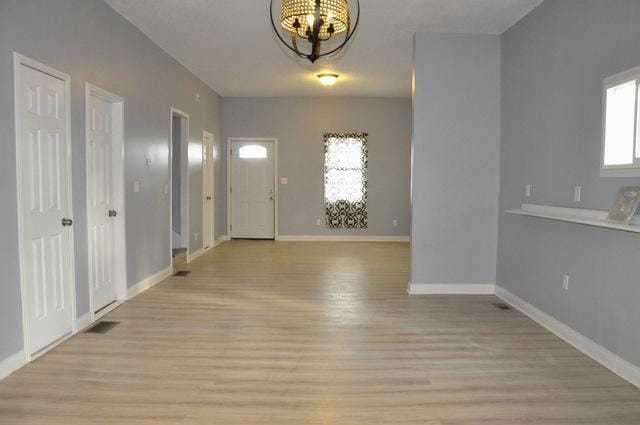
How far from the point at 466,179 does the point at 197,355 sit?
340 centimetres

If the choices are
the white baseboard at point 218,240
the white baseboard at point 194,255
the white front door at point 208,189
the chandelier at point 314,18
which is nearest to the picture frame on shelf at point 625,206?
the chandelier at point 314,18

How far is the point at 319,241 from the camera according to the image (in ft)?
31.6

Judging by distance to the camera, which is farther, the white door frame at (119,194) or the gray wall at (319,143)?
the gray wall at (319,143)

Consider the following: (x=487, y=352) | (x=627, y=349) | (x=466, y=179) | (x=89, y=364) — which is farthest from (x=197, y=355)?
(x=466, y=179)

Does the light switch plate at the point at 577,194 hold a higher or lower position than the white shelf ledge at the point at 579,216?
higher

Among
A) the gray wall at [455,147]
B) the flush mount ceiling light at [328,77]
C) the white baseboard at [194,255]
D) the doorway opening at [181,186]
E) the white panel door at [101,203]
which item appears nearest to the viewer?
the white panel door at [101,203]

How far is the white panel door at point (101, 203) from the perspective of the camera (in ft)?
13.8

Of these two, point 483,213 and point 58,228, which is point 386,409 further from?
point 483,213

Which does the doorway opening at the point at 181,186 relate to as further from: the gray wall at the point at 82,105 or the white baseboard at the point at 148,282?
the white baseboard at the point at 148,282

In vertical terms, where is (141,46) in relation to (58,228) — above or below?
above

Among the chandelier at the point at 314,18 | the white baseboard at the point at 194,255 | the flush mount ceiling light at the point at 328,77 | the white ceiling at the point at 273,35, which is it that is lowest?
the white baseboard at the point at 194,255

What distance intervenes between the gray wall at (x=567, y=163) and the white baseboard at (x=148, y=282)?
3.98 metres

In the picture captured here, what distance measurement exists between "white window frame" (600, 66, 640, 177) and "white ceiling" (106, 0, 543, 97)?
4.69 feet

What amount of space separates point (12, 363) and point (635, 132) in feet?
13.9
